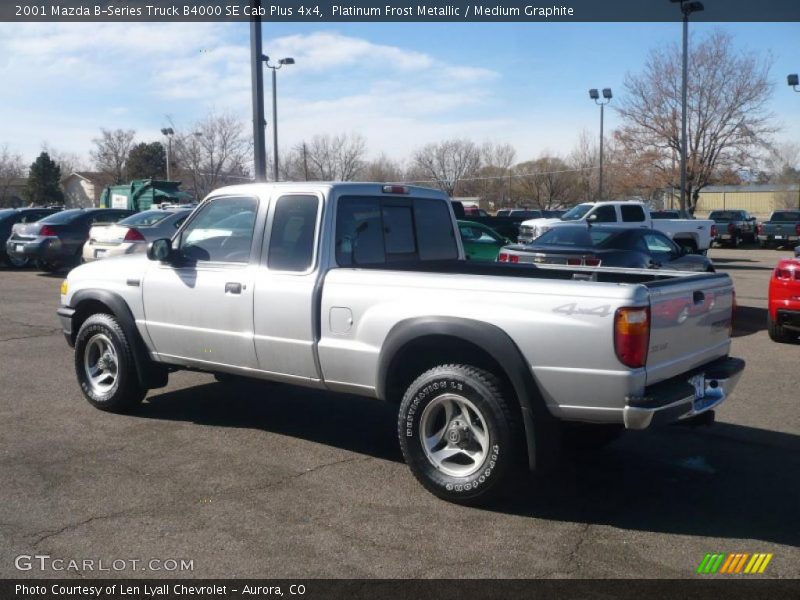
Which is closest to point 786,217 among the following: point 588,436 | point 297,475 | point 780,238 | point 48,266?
point 780,238

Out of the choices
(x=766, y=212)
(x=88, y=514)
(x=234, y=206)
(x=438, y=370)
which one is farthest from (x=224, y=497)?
(x=766, y=212)

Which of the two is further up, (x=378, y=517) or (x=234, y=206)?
(x=234, y=206)

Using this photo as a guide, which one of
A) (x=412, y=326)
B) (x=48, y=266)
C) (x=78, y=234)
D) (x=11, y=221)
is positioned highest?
(x=11, y=221)

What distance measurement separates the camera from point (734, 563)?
4.23 m

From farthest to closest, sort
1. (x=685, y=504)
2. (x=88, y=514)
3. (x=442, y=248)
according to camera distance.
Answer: (x=442, y=248), (x=685, y=504), (x=88, y=514)

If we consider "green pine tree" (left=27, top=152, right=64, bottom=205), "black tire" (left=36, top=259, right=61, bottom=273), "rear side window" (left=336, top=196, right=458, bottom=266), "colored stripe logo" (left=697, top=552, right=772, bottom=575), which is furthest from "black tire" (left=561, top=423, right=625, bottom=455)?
"green pine tree" (left=27, top=152, right=64, bottom=205)

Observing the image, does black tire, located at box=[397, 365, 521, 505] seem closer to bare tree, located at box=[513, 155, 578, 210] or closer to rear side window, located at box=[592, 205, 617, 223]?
rear side window, located at box=[592, 205, 617, 223]

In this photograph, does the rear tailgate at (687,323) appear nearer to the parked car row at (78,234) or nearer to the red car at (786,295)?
the red car at (786,295)

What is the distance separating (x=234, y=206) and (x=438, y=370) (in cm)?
229

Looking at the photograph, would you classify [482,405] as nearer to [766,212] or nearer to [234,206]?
[234,206]

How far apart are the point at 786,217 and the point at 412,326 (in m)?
34.4

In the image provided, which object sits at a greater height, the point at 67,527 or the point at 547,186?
the point at 547,186

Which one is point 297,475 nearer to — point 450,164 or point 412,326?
point 412,326

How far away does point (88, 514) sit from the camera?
4762 millimetres
